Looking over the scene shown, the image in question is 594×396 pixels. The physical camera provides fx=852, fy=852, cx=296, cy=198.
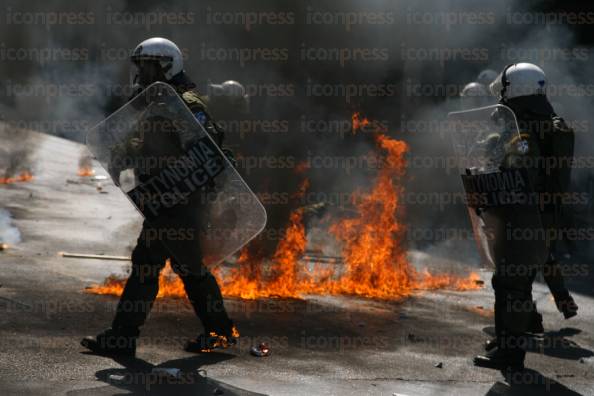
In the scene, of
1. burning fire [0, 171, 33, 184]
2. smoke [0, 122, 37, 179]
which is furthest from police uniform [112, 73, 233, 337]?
smoke [0, 122, 37, 179]

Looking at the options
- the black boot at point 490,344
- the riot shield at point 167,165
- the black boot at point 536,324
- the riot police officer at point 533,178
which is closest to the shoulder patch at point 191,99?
the riot shield at point 167,165

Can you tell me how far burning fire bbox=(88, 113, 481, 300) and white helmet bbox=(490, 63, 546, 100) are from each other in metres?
2.68

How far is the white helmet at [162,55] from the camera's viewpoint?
5.04 metres

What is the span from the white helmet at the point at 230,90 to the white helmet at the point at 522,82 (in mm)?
4854

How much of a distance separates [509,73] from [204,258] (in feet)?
7.56

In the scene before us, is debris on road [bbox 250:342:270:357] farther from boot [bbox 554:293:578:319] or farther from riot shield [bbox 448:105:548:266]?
boot [bbox 554:293:578:319]

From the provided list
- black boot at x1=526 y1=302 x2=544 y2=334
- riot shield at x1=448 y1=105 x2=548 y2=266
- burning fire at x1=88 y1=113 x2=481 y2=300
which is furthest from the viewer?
burning fire at x1=88 y1=113 x2=481 y2=300

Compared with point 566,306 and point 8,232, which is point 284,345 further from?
point 8,232

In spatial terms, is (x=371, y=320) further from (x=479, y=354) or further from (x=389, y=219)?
(x=389, y=219)

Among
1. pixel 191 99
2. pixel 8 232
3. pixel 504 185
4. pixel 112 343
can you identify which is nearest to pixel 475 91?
pixel 8 232

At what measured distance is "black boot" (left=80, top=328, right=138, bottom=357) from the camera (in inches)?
190

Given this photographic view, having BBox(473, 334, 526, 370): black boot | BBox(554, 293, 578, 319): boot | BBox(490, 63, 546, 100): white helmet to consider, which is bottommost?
BBox(473, 334, 526, 370): black boot

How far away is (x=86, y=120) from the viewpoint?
1820cm

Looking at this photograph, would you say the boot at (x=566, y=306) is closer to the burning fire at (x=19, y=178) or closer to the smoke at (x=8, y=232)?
the smoke at (x=8, y=232)
